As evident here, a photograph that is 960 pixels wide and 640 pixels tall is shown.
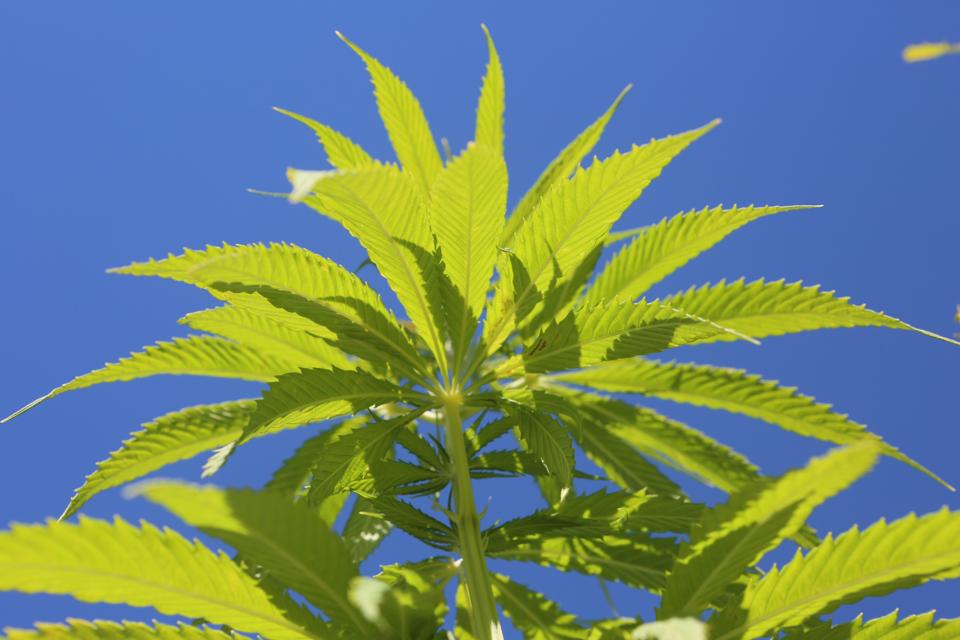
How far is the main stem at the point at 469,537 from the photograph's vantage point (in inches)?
62.1

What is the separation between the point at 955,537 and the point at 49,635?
1.38m

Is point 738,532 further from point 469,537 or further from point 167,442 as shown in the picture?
point 167,442

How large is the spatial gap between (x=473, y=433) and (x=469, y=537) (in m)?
0.30

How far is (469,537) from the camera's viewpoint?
1729mm

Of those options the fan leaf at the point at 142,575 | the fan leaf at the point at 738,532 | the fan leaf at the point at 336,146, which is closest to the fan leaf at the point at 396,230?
the fan leaf at the point at 336,146

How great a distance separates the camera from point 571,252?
1796mm

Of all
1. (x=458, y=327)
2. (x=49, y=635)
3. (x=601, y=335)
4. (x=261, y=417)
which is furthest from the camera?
(x=458, y=327)

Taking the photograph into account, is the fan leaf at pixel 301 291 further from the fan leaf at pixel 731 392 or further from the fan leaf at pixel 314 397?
the fan leaf at pixel 731 392

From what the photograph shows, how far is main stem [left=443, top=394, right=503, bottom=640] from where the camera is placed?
158 centimetres

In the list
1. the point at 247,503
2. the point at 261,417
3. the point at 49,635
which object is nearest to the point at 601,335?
the point at 261,417

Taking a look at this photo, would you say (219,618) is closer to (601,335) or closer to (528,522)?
(528,522)

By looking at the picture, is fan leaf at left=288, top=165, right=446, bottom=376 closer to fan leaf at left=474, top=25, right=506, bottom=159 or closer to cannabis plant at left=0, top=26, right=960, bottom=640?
cannabis plant at left=0, top=26, right=960, bottom=640

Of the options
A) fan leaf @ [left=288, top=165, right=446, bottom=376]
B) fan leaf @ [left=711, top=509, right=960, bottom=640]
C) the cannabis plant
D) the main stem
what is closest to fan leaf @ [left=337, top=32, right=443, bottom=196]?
the cannabis plant

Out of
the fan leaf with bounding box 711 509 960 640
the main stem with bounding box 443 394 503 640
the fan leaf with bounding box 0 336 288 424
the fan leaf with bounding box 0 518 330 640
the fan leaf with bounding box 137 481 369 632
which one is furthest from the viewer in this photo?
the fan leaf with bounding box 0 336 288 424
